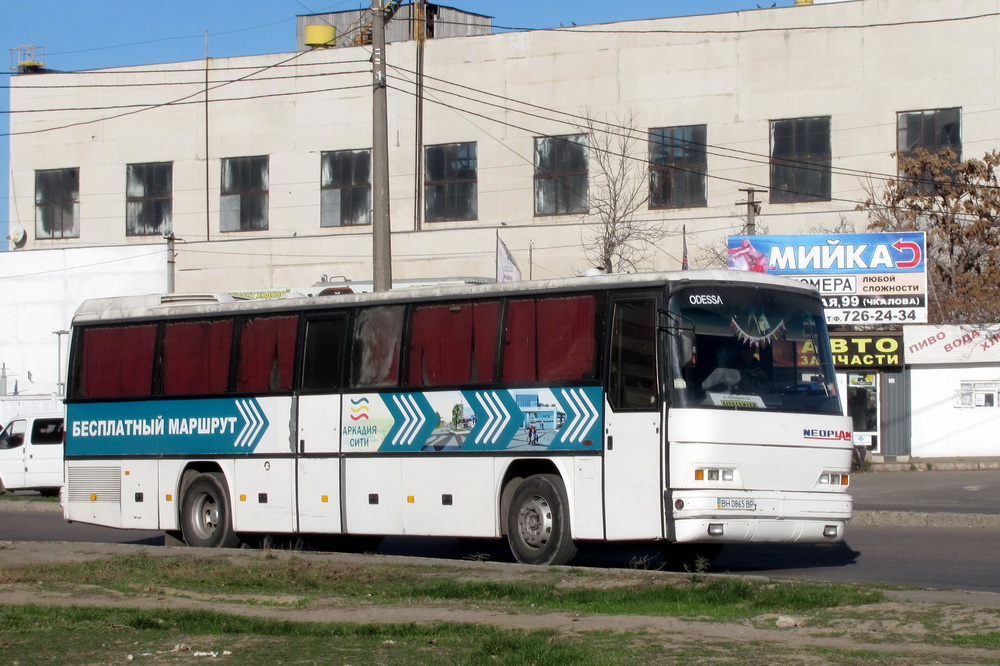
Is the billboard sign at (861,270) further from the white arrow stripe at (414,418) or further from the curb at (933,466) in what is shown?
the white arrow stripe at (414,418)

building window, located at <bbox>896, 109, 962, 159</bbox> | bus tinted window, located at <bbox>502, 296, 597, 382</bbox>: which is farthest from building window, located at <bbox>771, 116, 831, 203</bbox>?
bus tinted window, located at <bbox>502, 296, 597, 382</bbox>

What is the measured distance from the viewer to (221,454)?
664 inches

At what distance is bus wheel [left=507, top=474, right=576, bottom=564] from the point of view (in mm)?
13602

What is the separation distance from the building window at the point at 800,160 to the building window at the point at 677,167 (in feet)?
7.81

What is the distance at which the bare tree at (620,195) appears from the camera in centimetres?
4512

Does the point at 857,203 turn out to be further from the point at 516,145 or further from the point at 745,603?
the point at 745,603

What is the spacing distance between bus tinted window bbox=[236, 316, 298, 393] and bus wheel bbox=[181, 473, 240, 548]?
1.33 meters

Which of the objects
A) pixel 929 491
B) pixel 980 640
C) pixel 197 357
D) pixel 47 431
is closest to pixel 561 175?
pixel 47 431

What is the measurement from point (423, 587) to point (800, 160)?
3562 centimetres

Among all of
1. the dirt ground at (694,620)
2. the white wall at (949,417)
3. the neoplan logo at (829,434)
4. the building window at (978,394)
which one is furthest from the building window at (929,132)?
the dirt ground at (694,620)

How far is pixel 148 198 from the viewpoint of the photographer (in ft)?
171

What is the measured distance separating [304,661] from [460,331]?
7333 millimetres

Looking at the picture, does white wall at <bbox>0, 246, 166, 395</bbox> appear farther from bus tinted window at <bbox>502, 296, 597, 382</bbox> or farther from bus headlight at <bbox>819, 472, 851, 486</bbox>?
bus headlight at <bbox>819, 472, 851, 486</bbox>

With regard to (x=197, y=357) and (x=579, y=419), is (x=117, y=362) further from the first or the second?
(x=579, y=419)
